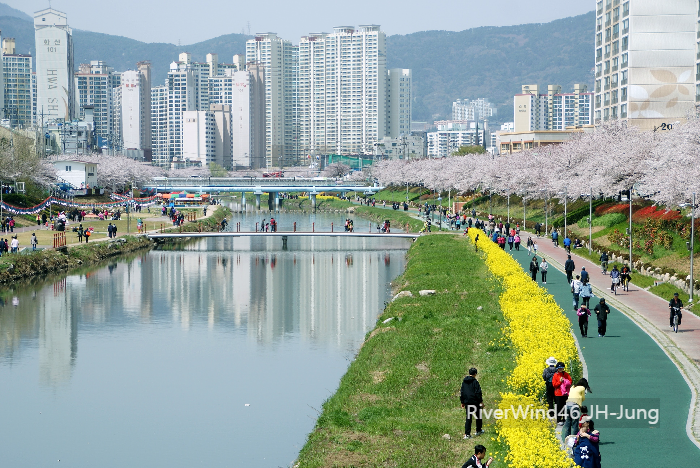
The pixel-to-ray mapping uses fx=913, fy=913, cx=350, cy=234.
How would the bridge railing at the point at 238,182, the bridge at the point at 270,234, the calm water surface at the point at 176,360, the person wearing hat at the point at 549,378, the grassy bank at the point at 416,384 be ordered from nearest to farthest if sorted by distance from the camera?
the grassy bank at the point at 416,384 → the person wearing hat at the point at 549,378 → the calm water surface at the point at 176,360 → the bridge at the point at 270,234 → the bridge railing at the point at 238,182

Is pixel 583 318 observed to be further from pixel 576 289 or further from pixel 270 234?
pixel 270 234

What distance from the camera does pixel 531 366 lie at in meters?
22.9

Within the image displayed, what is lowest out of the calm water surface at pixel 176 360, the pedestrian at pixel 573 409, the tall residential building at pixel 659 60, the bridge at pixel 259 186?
the calm water surface at pixel 176 360

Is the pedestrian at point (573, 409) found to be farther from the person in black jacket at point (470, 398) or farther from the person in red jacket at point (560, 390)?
the person in black jacket at point (470, 398)

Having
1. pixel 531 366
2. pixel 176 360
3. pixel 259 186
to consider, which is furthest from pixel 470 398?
pixel 259 186

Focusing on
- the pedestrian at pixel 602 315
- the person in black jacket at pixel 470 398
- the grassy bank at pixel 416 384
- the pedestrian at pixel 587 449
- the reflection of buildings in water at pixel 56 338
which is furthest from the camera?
the reflection of buildings in water at pixel 56 338

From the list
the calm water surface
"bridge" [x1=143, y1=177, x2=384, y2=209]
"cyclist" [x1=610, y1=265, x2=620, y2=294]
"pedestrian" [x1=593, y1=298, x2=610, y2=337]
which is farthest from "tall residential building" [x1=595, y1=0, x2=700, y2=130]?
"pedestrian" [x1=593, y1=298, x2=610, y2=337]

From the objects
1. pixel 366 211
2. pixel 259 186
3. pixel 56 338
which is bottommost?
pixel 56 338

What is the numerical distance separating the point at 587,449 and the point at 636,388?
8444 millimetres

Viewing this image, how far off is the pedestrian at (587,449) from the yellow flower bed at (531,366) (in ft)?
0.91

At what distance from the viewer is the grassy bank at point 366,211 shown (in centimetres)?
10284

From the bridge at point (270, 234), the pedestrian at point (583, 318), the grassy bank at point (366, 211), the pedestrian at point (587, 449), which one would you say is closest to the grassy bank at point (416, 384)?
the pedestrian at point (583, 318)

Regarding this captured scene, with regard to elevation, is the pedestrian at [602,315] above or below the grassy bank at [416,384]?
above

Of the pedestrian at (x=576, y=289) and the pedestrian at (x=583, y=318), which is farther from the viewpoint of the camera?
the pedestrian at (x=576, y=289)
